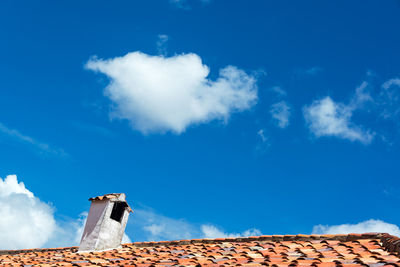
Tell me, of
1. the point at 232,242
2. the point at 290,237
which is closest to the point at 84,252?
the point at 232,242

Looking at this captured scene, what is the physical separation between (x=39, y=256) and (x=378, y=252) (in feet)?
28.1

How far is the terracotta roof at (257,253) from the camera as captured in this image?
5.49 meters

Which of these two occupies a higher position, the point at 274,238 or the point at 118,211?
the point at 118,211

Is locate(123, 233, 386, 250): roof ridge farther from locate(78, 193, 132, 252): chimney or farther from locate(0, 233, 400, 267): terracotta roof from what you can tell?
locate(78, 193, 132, 252): chimney

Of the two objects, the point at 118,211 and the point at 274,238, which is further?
the point at 118,211

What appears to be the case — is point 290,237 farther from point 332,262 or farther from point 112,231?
point 112,231

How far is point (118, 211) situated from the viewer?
10.9m

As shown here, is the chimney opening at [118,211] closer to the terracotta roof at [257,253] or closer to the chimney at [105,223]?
the chimney at [105,223]

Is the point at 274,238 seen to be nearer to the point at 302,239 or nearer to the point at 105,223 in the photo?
the point at 302,239

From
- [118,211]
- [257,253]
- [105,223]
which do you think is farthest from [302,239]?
[118,211]

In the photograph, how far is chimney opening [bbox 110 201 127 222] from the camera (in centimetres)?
1081

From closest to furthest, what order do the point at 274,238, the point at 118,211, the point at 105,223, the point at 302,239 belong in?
the point at 302,239 → the point at 274,238 → the point at 105,223 → the point at 118,211

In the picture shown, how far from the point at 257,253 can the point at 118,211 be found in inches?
220

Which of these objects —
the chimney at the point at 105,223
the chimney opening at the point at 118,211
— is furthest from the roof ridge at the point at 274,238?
the chimney opening at the point at 118,211
